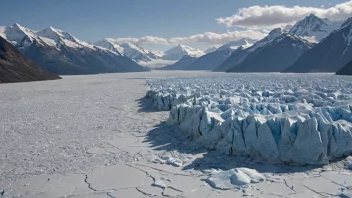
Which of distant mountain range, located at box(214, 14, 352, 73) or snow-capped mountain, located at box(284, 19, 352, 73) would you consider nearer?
snow-capped mountain, located at box(284, 19, 352, 73)

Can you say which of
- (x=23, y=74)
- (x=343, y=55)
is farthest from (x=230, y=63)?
(x=23, y=74)

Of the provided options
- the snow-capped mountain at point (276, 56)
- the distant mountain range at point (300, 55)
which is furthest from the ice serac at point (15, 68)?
the snow-capped mountain at point (276, 56)

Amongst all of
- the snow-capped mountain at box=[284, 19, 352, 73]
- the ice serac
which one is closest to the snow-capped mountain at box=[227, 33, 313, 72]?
the snow-capped mountain at box=[284, 19, 352, 73]

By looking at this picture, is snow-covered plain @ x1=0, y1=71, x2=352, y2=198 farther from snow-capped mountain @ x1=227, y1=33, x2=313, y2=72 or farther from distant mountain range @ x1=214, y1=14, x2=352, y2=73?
snow-capped mountain @ x1=227, y1=33, x2=313, y2=72

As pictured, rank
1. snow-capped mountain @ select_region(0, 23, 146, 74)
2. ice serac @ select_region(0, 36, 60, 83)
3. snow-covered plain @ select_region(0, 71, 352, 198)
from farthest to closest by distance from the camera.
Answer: snow-capped mountain @ select_region(0, 23, 146, 74), ice serac @ select_region(0, 36, 60, 83), snow-covered plain @ select_region(0, 71, 352, 198)

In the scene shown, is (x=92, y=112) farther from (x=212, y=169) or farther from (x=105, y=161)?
(x=212, y=169)
